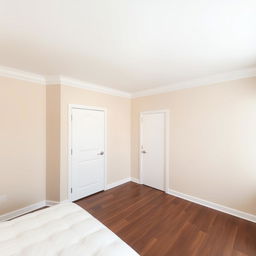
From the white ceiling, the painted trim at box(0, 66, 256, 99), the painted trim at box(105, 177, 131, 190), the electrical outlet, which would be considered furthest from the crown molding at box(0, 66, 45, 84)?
the painted trim at box(105, 177, 131, 190)

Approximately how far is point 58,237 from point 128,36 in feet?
6.65

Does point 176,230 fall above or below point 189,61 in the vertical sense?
below

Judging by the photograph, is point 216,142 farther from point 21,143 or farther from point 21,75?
point 21,75

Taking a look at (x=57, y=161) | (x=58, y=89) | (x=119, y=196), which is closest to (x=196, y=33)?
(x=58, y=89)

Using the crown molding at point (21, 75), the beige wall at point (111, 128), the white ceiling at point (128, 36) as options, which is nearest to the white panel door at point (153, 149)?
the beige wall at point (111, 128)

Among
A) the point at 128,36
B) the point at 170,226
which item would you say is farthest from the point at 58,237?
the point at 128,36

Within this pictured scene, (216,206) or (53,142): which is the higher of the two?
(53,142)

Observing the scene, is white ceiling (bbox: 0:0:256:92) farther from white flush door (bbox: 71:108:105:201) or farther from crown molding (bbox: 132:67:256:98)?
white flush door (bbox: 71:108:105:201)

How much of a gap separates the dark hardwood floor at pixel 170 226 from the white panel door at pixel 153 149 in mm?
477

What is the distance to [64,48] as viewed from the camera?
1.76 m

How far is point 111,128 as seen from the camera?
3557mm

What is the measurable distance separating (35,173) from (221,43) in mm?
3491

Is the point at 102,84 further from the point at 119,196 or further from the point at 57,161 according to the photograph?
the point at 119,196

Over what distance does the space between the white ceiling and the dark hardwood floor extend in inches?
98.1
